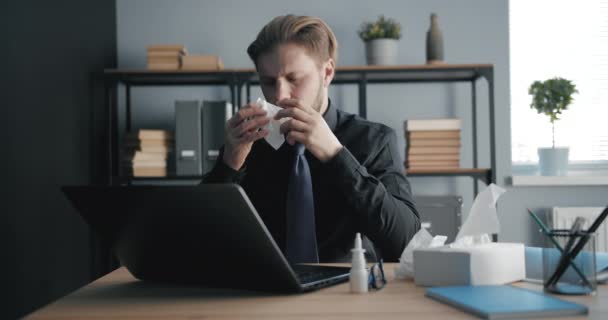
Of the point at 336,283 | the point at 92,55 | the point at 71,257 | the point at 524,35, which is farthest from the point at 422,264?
the point at 524,35

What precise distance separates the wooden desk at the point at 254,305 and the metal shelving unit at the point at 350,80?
7.26 feet

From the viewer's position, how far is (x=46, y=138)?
244 centimetres

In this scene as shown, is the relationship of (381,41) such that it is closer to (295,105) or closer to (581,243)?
(295,105)

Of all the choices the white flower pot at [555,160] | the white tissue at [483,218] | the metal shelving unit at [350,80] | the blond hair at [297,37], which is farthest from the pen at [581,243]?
the white flower pot at [555,160]

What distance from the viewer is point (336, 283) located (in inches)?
33.5

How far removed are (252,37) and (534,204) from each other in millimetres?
1916

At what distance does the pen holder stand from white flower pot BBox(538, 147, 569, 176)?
2.73 meters

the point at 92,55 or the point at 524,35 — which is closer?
the point at 92,55

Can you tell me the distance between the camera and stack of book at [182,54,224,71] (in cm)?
299

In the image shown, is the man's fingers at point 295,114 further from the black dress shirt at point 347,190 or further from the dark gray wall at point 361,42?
the dark gray wall at point 361,42

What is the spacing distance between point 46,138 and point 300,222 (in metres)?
1.59

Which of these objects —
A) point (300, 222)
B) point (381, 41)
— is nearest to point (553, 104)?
point (381, 41)

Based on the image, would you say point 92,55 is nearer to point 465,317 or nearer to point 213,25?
point 213,25

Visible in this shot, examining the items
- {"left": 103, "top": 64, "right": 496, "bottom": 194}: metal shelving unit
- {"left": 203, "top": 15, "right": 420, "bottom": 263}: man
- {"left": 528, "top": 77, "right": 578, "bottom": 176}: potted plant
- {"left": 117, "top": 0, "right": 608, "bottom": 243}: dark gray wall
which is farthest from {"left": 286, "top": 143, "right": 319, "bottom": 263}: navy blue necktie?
{"left": 528, "top": 77, "right": 578, "bottom": 176}: potted plant
